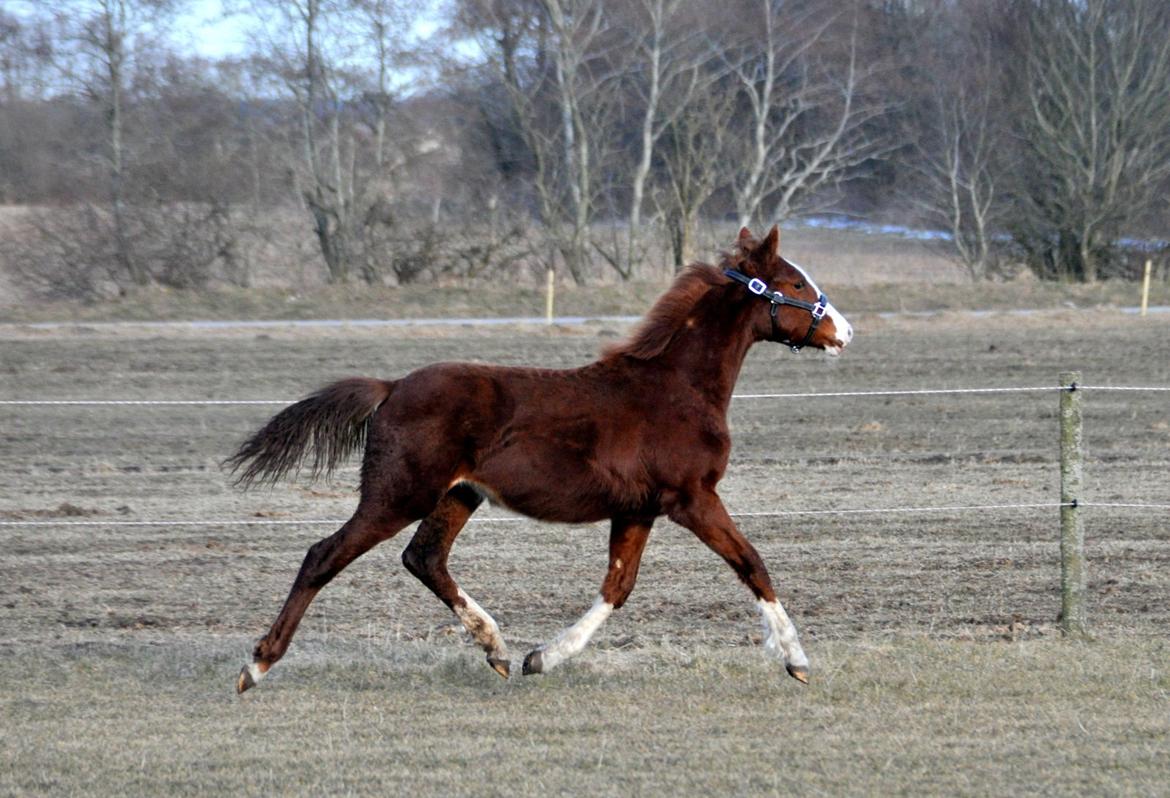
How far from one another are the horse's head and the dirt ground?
1518 millimetres

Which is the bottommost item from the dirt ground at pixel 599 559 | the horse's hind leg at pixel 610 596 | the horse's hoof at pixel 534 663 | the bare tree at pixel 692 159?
the dirt ground at pixel 599 559

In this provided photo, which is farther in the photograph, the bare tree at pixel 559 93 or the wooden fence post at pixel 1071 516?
the bare tree at pixel 559 93

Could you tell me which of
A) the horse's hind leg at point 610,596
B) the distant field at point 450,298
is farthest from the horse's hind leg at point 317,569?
the distant field at point 450,298

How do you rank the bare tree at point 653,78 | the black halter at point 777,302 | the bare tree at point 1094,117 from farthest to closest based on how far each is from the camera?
the bare tree at point 653,78 → the bare tree at point 1094,117 → the black halter at point 777,302

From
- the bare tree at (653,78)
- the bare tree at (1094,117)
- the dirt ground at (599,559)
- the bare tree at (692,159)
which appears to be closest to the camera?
the dirt ground at (599,559)

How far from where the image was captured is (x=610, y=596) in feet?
20.3

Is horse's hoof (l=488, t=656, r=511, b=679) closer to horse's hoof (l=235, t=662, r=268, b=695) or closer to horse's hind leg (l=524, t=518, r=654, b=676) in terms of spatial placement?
horse's hind leg (l=524, t=518, r=654, b=676)

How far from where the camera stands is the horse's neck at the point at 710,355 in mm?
6109

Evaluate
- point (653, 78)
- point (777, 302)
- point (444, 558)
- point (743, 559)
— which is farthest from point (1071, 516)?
point (653, 78)

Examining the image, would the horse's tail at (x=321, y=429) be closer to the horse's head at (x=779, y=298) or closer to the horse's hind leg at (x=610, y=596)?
the horse's hind leg at (x=610, y=596)

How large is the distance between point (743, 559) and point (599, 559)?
3233mm

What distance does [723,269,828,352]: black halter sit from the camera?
6.29 m

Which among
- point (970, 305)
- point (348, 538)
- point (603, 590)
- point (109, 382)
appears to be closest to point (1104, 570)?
point (603, 590)

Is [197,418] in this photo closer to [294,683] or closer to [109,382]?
[109,382]
